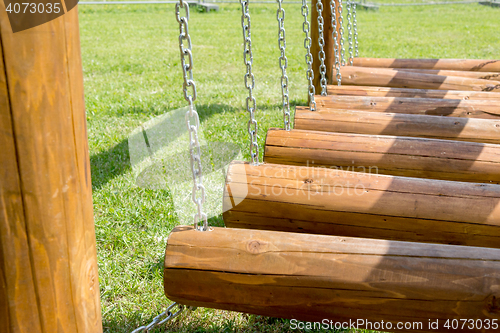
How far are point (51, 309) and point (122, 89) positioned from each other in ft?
21.3

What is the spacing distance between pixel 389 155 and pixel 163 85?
18.5 feet

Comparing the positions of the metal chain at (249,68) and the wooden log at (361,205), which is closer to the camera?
the wooden log at (361,205)

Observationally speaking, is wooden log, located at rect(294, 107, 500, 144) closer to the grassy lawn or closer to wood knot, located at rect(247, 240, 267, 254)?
the grassy lawn

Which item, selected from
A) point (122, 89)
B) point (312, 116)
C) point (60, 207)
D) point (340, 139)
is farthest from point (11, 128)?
point (122, 89)

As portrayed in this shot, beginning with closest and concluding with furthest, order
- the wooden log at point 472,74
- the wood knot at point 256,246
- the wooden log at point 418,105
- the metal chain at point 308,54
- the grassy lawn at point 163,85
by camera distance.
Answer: the wood knot at point 256,246 < the grassy lawn at point 163,85 < the metal chain at point 308,54 < the wooden log at point 418,105 < the wooden log at point 472,74

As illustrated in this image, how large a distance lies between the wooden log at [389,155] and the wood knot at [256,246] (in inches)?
47.6

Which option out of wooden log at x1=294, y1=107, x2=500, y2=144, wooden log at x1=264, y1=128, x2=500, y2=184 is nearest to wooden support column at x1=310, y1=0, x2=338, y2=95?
wooden log at x1=294, y1=107, x2=500, y2=144

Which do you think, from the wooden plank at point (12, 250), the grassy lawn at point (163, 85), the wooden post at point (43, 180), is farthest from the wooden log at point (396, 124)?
the wooden plank at point (12, 250)

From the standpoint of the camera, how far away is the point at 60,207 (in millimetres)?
1315

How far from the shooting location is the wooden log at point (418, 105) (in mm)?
3660

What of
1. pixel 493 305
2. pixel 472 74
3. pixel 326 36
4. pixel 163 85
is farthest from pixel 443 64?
pixel 493 305
